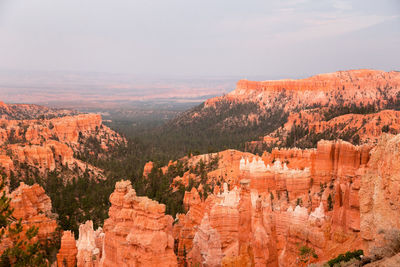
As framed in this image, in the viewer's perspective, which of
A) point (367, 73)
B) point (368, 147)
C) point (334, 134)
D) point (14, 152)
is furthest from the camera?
point (367, 73)

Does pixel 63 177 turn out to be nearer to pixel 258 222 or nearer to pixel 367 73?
pixel 258 222

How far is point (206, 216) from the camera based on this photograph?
22812 millimetres

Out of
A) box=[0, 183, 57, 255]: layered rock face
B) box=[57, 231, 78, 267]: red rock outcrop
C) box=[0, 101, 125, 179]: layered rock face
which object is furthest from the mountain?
box=[57, 231, 78, 267]: red rock outcrop

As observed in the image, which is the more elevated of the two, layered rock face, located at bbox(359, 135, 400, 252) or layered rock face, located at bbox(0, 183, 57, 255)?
layered rock face, located at bbox(359, 135, 400, 252)

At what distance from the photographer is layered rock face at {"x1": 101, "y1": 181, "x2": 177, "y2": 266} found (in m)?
17.8

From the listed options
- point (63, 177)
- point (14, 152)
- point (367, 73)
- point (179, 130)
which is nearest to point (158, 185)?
point (63, 177)

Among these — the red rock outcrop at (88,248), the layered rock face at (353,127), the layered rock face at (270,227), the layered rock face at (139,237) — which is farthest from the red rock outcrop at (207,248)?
the layered rock face at (353,127)

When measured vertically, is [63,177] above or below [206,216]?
below

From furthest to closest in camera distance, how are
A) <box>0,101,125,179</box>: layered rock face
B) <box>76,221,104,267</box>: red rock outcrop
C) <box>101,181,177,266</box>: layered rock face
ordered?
<box>0,101,125,179</box>: layered rock face → <box>76,221,104,267</box>: red rock outcrop → <box>101,181,177,266</box>: layered rock face

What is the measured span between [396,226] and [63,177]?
66129 mm

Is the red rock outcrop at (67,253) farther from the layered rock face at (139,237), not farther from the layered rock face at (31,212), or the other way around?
the layered rock face at (31,212)

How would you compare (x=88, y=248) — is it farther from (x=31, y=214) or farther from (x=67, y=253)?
(x=31, y=214)

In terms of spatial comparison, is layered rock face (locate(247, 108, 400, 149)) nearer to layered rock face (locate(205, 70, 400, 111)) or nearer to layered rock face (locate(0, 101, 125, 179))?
layered rock face (locate(0, 101, 125, 179))

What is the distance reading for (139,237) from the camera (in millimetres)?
18094
